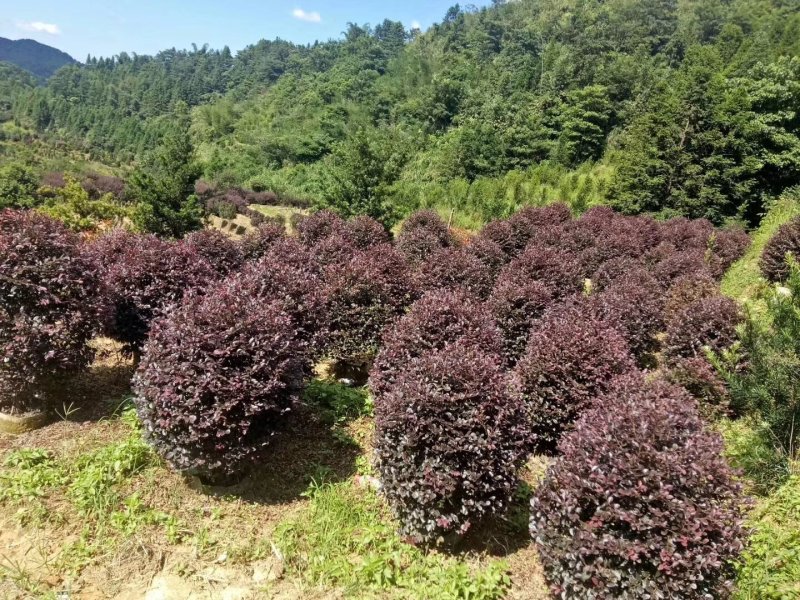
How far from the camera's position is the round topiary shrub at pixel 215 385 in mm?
4199

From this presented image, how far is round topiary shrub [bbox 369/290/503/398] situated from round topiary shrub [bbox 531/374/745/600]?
2.24 m

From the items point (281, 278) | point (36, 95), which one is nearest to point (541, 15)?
point (281, 278)

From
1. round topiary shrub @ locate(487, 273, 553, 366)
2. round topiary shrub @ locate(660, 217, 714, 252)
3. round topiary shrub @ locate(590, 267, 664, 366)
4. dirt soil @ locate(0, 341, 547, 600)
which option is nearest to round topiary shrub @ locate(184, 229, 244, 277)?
dirt soil @ locate(0, 341, 547, 600)

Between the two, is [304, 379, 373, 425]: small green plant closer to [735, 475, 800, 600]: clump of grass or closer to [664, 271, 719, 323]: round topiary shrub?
[735, 475, 800, 600]: clump of grass

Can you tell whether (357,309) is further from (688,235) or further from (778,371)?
(688,235)

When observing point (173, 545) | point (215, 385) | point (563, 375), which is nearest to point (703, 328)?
point (563, 375)

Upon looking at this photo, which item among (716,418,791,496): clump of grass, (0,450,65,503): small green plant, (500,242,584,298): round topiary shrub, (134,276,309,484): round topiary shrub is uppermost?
(500,242,584,298): round topiary shrub

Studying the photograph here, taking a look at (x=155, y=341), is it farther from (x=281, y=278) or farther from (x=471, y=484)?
(x=471, y=484)

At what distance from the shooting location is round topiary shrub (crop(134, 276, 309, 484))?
13.8 feet

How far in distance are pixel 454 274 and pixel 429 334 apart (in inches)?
135

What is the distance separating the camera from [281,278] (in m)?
6.73

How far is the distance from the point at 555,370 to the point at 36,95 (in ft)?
438

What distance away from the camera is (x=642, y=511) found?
3182mm

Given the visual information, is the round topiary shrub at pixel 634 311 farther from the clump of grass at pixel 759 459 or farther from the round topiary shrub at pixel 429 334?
the round topiary shrub at pixel 429 334
